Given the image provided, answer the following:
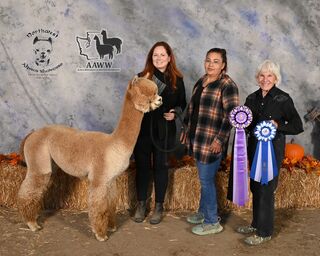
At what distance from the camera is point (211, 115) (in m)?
3.35

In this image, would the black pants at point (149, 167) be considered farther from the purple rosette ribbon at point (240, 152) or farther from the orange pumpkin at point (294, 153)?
the orange pumpkin at point (294, 153)

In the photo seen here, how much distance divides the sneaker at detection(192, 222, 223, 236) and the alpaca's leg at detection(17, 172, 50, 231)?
1268mm

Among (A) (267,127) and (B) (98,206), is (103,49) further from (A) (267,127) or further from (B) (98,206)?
(A) (267,127)

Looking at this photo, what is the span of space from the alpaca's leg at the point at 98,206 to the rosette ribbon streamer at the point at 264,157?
3.65 ft

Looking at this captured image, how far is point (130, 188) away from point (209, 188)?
37.6 inches

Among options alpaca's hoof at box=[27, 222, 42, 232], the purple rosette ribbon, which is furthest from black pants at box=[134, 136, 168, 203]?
alpaca's hoof at box=[27, 222, 42, 232]

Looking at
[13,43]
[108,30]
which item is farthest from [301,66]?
[13,43]

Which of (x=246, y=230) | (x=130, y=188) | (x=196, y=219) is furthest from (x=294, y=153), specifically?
(x=130, y=188)

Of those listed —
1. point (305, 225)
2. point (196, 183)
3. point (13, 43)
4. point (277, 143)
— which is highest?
point (13, 43)

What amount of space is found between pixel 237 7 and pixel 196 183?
1.90 m

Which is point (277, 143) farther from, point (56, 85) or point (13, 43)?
point (13, 43)

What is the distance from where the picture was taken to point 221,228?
3.70m

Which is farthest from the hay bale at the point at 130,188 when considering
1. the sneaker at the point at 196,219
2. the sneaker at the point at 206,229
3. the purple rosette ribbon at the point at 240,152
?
the purple rosette ribbon at the point at 240,152

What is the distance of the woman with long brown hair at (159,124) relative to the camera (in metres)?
3.60
